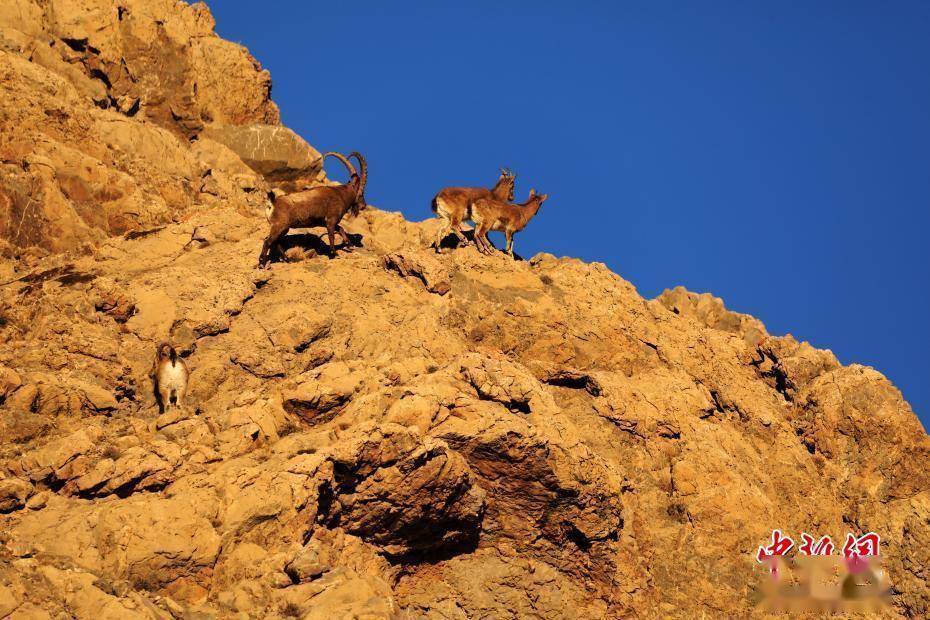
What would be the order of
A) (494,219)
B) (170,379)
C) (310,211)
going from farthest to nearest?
(494,219)
(310,211)
(170,379)

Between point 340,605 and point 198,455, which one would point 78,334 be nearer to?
point 198,455

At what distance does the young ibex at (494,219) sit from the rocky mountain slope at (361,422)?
124cm

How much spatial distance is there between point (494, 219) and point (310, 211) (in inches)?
190

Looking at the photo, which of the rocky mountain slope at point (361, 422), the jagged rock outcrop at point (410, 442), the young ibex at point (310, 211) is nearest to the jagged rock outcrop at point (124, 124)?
the rocky mountain slope at point (361, 422)

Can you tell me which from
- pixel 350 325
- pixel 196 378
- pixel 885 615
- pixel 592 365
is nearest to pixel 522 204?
pixel 592 365

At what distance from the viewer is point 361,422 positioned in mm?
14273

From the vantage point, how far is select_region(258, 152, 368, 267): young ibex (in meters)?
19.0

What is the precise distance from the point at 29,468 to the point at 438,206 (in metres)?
11.6

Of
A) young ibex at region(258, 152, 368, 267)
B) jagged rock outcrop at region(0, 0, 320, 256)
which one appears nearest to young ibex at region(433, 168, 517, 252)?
young ibex at region(258, 152, 368, 267)

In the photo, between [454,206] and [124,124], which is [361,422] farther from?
[124,124]

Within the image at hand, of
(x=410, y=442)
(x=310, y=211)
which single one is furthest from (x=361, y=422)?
(x=310, y=211)

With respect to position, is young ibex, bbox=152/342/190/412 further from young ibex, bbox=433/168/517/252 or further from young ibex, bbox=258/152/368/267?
young ibex, bbox=433/168/517/252

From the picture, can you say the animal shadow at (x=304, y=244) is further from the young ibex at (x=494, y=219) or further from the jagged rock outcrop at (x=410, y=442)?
the young ibex at (x=494, y=219)

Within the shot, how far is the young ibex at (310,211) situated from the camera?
62.5 feet
